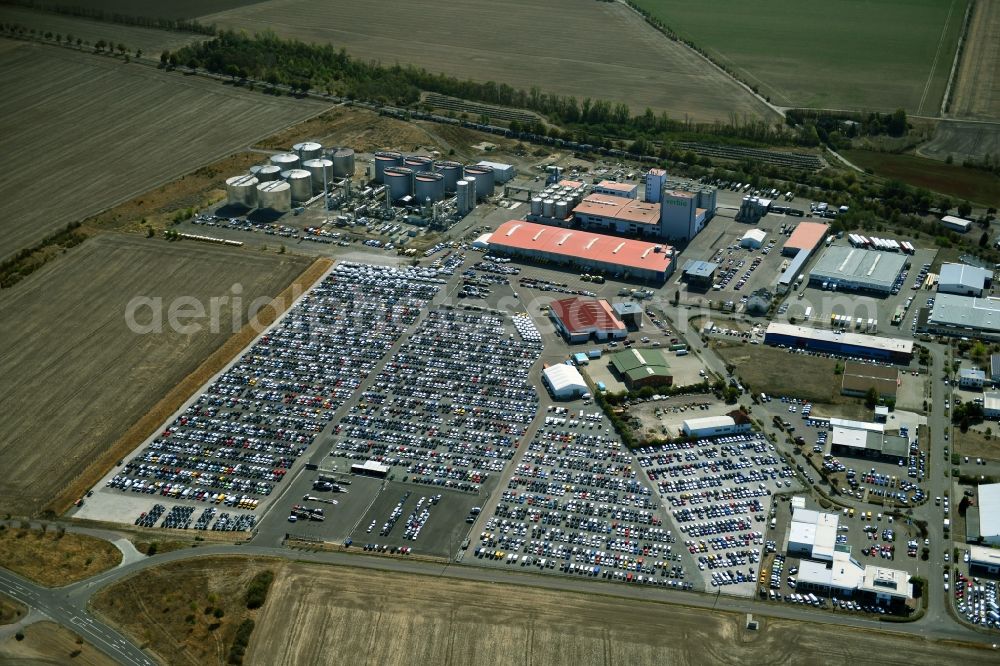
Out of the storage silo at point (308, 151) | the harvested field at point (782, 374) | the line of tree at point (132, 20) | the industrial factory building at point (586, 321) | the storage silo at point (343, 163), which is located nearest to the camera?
the harvested field at point (782, 374)

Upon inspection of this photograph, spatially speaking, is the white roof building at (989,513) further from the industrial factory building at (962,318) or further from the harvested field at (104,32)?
the harvested field at (104,32)

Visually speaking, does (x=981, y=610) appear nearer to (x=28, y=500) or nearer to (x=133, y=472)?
(x=133, y=472)

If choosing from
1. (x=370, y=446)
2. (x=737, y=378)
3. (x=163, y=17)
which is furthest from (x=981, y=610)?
(x=163, y=17)

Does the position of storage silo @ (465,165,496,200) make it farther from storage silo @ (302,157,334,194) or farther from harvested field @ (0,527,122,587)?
harvested field @ (0,527,122,587)

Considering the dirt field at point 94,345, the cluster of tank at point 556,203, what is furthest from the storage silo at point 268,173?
the cluster of tank at point 556,203

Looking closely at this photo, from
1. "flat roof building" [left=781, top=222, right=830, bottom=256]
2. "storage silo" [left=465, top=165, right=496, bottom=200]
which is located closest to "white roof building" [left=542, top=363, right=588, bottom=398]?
"flat roof building" [left=781, top=222, right=830, bottom=256]

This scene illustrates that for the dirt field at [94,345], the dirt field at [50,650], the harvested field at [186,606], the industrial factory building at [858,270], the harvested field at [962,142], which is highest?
the harvested field at [962,142]
